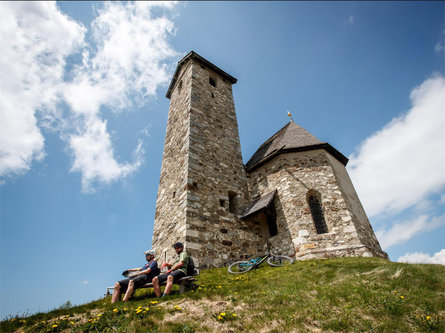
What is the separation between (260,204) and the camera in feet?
34.5

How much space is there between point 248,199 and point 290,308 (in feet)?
24.5

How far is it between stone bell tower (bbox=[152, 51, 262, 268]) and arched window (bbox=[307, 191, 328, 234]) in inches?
98.8

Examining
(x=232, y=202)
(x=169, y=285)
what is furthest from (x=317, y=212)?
(x=169, y=285)

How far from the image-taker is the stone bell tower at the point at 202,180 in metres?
9.30

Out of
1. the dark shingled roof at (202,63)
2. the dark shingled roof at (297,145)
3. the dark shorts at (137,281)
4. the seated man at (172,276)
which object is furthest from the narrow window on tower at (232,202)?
the dark shingled roof at (202,63)

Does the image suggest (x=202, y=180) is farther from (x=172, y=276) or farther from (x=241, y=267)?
(x=172, y=276)

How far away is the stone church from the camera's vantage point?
30.1 feet

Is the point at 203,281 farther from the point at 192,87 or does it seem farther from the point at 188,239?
the point at 192,87

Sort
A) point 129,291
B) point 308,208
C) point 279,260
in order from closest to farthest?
point 129,291
point 279,260
point 308,208

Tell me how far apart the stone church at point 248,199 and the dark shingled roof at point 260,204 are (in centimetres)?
4

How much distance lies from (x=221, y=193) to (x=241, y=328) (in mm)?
7129

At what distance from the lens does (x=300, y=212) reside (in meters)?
9.91

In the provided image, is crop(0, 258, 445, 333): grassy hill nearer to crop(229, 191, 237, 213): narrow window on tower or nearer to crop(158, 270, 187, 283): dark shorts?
crop(158, 270, 187, 283): dark shorts

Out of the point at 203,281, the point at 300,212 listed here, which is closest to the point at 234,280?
the point at 203,281
